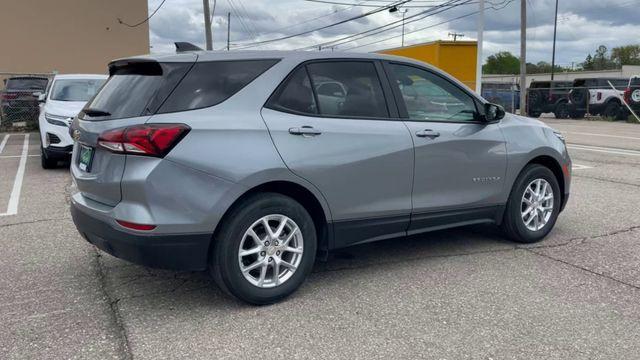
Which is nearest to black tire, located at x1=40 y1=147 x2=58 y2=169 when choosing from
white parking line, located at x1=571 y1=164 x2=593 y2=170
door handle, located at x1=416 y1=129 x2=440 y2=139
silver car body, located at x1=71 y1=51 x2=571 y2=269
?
silver car body, located at x1=71 y1=51 x2=571 y2=269

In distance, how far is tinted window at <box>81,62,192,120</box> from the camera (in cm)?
376

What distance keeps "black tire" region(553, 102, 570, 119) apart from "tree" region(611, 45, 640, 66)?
81.2m

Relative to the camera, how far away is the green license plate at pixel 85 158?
3927mm

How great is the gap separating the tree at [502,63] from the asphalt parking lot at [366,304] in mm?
112952

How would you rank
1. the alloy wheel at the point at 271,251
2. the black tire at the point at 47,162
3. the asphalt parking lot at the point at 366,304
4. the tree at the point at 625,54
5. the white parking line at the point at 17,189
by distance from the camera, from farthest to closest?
the tree at the point at 625,54 < the black tire at the point at 47,162 < the white parking line at the point at 17,189 < the alloy wheel at the point at 271,251 < the asphalt parking lot at the point at 366,304

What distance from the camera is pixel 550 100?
2753 cm

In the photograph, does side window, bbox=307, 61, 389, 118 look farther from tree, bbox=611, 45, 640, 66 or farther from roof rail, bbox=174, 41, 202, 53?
tree, bbox=611, 45, 640, 66

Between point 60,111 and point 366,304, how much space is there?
8108 millimetres

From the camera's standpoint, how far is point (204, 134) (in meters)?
3.65

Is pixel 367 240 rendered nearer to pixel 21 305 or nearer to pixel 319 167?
pixel 319 167

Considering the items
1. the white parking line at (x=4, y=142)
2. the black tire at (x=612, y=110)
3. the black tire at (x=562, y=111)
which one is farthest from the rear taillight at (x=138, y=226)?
the black tire at (x=562, y=111)

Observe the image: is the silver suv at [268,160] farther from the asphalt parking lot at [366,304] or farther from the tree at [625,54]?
the tree at [625,54]

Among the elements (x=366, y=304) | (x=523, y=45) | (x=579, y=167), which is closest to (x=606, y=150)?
(x=579, y=167)

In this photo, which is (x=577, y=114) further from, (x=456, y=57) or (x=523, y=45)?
(x=456, y=57)
